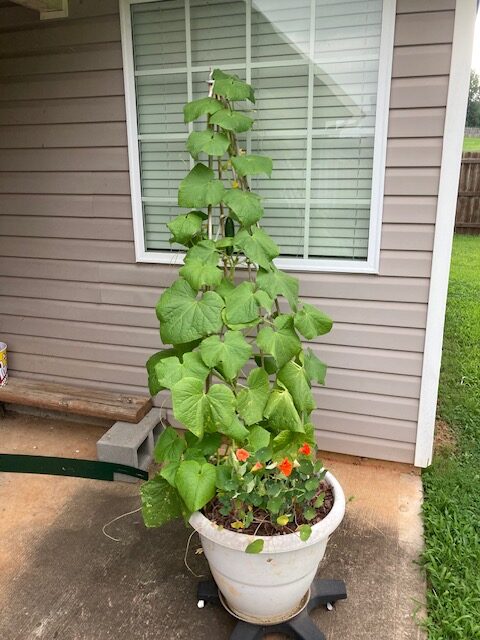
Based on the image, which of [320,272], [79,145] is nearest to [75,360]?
[79,145]

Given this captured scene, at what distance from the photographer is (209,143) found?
2.03 metres

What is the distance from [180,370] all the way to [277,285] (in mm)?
501

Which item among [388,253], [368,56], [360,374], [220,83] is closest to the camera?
[220,83]

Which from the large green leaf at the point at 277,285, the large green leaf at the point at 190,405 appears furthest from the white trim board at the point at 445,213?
the large green leaf at the point at 190,405

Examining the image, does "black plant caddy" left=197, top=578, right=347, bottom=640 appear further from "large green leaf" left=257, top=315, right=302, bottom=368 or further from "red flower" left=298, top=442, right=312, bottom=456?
"large green leaf" left=257, top=315, right=302, bottom=368

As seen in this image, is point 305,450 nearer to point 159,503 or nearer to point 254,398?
point 254,398

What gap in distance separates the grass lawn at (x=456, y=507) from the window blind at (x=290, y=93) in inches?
44.9

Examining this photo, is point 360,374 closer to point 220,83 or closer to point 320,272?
point 320,272

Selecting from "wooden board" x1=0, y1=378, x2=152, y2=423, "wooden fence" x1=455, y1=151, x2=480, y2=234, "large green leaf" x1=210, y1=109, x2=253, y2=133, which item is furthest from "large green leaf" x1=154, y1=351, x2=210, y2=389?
"wooden fence" x1=455, y1=151, x2=480, y2=234

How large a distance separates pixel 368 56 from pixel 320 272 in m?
0.95

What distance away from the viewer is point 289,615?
173cm

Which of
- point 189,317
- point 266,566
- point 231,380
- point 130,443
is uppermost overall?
point 189,317

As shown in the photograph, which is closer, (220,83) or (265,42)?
(220,83)

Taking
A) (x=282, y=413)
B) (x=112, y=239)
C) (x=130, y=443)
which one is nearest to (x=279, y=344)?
(x=282, y=413)
